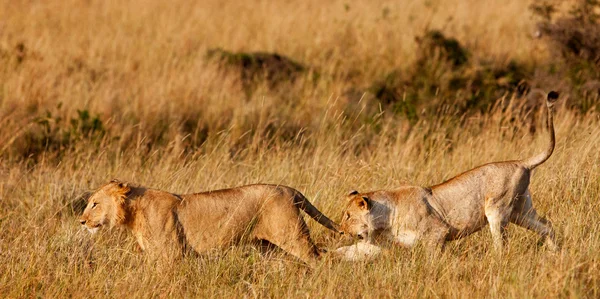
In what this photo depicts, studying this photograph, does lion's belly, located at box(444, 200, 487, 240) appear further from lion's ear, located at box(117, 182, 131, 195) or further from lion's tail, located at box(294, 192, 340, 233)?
lion's ear, located at box(117, 182, 131, 195)

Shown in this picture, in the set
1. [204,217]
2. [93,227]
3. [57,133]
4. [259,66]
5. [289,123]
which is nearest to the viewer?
[204,217]

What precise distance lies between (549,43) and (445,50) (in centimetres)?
160

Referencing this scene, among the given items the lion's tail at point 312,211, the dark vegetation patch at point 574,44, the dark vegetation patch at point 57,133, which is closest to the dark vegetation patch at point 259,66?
the dark vegetation patch at point 57,133

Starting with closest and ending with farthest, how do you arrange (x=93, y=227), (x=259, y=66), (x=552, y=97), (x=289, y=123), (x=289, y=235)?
(x=289, y=235)
(x=93, y=227)
(x=552, y=97)
(x=289, y=123)
(x=259, y=66)

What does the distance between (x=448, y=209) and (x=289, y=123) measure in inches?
219

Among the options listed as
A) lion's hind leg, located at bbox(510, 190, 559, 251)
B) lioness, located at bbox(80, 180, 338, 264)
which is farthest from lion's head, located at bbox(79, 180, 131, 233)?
lion's hind leg, located at bbox(510, 190, 559, 251)

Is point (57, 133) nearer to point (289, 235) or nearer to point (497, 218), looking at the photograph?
point (289, 235)

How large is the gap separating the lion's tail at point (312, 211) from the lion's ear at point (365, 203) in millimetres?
291

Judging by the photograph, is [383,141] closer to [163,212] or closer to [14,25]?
[163,212]

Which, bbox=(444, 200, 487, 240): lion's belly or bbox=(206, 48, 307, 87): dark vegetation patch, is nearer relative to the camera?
bbox=(444, 200, 487, 240): lion's belly

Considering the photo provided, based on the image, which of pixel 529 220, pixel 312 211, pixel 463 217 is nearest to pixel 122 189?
pixel 312 211

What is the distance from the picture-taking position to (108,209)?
6488mm

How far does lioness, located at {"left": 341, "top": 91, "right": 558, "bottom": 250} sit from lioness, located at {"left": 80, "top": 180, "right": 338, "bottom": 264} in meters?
0.41

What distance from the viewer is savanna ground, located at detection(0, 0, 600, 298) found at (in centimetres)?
612
